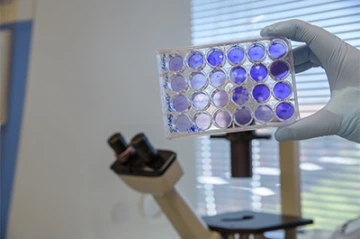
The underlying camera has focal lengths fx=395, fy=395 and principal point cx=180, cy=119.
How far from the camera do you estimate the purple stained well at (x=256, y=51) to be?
876 mm

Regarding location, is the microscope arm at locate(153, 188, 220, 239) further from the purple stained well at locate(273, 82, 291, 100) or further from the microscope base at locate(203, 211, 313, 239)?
the purple stained well at locate(273, 82, 291, 100)

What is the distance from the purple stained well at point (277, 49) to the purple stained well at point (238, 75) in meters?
0.07

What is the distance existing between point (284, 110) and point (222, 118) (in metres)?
0.14

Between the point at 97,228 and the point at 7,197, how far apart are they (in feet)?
1.35

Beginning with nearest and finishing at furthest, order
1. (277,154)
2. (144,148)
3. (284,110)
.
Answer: (284,110)
(144,148)
(277,154)

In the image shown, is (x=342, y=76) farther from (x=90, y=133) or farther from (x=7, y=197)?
(x=7, y=197)

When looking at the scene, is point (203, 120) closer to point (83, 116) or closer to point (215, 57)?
point (215, 57)

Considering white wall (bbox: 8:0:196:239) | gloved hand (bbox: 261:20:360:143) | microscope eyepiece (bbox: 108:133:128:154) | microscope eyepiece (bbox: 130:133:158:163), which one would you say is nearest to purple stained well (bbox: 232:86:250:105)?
gloved hand (bbox: 261:20:360:143)

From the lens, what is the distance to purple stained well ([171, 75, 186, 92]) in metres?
0.90

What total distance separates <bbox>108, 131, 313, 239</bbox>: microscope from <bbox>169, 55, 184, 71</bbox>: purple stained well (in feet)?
1.42

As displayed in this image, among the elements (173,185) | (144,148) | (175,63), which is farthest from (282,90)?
(173,185)

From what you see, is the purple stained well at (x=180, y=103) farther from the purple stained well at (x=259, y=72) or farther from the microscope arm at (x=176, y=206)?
the microscope arm at (x=176, y=206)

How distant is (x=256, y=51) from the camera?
2.88 ft

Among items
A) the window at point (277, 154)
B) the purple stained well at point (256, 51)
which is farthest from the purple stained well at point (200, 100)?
the window at point (277, 154)
